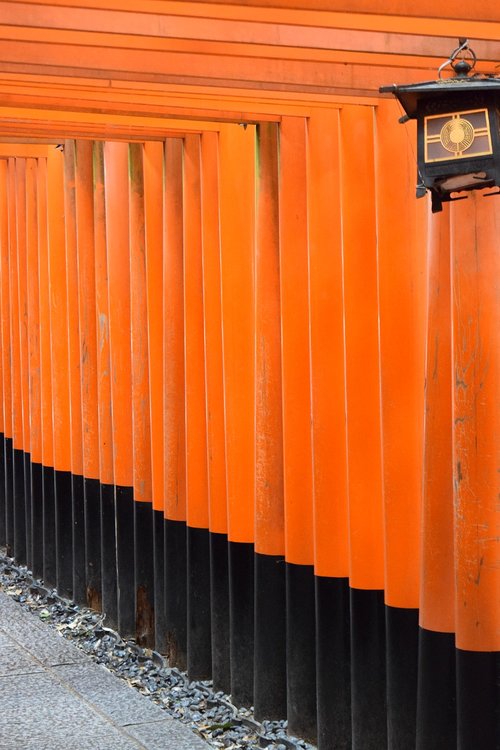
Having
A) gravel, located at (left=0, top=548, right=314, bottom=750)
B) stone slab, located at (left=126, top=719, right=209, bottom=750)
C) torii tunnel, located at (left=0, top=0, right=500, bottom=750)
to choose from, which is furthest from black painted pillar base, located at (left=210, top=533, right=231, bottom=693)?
stone slab, located at (left=126, top=719, right=209, bottom=750)

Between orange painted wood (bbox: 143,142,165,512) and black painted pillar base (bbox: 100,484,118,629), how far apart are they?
43.7 inches

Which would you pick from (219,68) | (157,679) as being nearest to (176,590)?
(157,679)

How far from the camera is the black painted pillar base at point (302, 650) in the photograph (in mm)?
7004

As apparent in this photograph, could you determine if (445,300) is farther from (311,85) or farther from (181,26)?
(181,26)

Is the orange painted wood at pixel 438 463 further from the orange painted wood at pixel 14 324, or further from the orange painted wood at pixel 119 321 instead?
the orange painted wood at pixel 14 324

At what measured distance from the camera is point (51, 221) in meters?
11.4

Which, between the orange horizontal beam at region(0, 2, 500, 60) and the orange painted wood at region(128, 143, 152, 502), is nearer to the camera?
the orange horizontal beam at region(0, 2, 500, 60)

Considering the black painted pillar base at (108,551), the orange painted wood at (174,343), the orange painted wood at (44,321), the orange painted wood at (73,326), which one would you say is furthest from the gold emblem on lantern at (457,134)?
the orange painted wood at (44,321)

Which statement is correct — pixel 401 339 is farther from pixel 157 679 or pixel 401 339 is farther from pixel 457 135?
pixel 157 679

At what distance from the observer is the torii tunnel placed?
5.09 m

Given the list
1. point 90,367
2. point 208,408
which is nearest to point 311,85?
point 208,408

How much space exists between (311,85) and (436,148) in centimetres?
130

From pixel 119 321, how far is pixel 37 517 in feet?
10.6

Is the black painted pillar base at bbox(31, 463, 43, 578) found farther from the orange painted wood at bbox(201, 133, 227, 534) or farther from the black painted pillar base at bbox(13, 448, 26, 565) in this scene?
the orange painted wood at bbox(201, 133, 227, 534)
